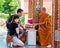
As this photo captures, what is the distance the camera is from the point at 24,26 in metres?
7.56

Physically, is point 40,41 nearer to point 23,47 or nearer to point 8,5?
point 23,47

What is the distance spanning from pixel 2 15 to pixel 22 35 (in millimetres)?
2835

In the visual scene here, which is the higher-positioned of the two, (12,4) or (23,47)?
(12,4)

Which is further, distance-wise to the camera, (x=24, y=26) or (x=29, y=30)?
(x=24, y=26)

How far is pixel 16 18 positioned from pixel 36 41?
172 centimetres

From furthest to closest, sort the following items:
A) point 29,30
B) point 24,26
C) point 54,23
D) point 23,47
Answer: point 24,26
point 29,30
point 23,47
point 54,23

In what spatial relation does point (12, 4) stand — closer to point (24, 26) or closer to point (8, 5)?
point (8, 5)

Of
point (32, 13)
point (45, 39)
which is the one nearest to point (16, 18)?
point (45, 39)

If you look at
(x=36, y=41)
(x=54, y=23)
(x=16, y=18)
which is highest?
(x=54, y=23)

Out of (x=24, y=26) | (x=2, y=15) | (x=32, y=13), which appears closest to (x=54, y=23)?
(x=24, y=26)

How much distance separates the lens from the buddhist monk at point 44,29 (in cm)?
687

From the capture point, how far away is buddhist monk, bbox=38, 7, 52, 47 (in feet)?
22.5

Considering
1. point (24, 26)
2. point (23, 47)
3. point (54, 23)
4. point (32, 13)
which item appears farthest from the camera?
point (32, 13)

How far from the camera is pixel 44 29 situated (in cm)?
700
